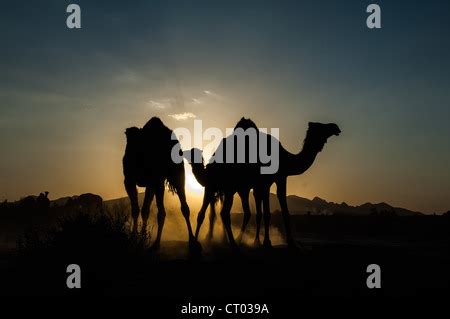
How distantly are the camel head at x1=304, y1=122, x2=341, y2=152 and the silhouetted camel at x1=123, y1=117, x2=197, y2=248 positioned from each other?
13.0ft

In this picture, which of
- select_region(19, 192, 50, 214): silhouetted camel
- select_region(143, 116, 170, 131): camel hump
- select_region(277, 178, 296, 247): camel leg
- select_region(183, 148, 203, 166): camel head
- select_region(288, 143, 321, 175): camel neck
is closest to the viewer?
select_region(277, 178, 296, 247): camel leg

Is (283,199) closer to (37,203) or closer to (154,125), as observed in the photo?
(154,125)

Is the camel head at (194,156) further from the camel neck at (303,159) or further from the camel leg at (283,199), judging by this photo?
the camel neck at (303,159)

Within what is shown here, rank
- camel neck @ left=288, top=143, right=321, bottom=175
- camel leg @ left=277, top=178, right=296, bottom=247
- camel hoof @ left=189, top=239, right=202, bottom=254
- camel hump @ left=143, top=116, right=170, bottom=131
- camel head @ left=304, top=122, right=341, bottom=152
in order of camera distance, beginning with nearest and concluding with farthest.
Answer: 1. camel hoof @ left=189, top=239, right=202, bottom=254
2. camel leg @ left=277, top=178, right=296, bottom=247
3. camel hump @ left=143, top=116, right=170, bottom=131
4. camel neck @ left=288, top=143, right=321, bottom=175
5. camel head @ left=304, top=122, right=341, bottom=152

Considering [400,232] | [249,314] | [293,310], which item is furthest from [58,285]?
[400,232]

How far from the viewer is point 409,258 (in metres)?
10.8

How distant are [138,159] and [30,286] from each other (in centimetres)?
554

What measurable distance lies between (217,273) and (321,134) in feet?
23.0

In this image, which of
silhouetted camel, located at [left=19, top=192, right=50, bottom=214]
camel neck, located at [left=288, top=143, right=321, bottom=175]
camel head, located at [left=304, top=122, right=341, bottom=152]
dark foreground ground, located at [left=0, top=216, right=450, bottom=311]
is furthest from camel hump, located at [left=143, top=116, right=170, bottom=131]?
silhouetted camel, located at [left=19, top=192, right=50, bottom=214]

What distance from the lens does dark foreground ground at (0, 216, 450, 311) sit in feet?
22.7

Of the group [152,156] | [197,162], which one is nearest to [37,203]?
[197,162]

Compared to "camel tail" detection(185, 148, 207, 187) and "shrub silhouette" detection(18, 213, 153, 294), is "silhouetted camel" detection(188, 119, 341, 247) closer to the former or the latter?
"camel tail" detection(185, 148, 207, 187)

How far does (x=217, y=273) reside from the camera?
26.3 feet

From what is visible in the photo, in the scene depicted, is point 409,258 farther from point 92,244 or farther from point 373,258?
point 92,244
